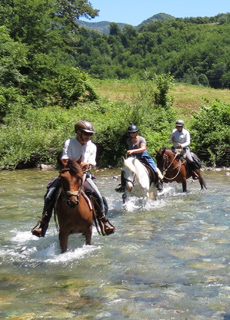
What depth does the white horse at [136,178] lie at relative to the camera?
11875mm

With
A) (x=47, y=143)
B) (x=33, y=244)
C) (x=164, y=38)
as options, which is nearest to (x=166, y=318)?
(x=33, y=244)

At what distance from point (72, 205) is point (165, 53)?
153m

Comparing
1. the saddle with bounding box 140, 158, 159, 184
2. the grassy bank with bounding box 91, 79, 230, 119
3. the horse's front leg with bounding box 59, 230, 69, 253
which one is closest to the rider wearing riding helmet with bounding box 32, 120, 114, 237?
the horse's front leg with bounding box 59, 230, 69, 253

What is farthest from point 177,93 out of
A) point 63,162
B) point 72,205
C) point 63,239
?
Answer: point 72,205

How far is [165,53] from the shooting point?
155 m

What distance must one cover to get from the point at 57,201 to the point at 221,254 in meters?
3.05

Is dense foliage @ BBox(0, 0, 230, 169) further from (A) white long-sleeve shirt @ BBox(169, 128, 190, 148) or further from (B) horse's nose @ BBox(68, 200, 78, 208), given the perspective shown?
(B) horse's nose @ BBox(68, 200, 78, 208)

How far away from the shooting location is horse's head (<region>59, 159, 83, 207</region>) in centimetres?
700

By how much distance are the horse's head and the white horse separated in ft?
15.4

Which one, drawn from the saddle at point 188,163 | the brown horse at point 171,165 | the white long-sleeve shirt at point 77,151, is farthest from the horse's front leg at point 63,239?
the saddle at point 188,163

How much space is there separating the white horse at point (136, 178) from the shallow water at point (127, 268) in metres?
0.49

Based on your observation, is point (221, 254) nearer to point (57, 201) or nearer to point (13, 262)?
point (57, 201)

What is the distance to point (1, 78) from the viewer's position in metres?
28.4

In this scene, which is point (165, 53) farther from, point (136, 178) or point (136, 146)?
point (136, 178)
